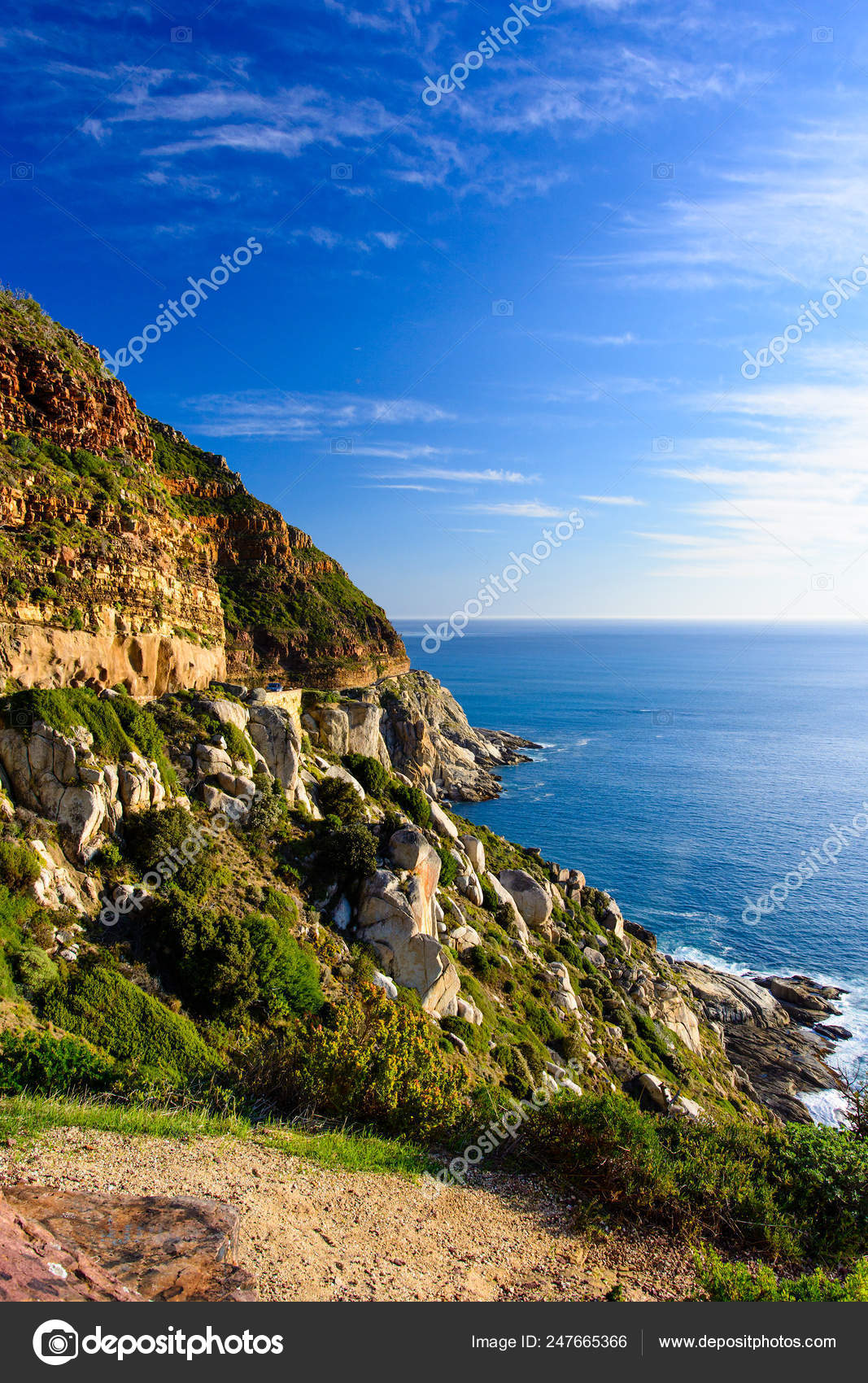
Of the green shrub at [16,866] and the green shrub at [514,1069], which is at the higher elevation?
the green shrub at [16,866]

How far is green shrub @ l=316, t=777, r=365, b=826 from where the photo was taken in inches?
1099

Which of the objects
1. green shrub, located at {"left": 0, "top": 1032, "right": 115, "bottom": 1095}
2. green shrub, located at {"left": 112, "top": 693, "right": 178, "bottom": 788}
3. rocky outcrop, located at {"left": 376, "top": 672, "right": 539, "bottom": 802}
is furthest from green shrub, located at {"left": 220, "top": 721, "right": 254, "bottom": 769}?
rocky outcrop, located at {"left": 376, "top": 672, "right": 539, "bottom": 802}

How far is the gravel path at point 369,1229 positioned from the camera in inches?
352

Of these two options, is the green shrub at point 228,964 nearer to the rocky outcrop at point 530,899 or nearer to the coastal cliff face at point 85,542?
the coastal cliff face at point 85,542

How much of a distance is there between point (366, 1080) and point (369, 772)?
19.7 metres

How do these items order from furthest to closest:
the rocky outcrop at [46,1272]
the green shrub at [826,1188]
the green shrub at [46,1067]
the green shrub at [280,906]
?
the green shrub at [280,906] < the green shrub at [46,1067] < the green shrub at [826,1188] < the rocky outcrop at [46,1272]

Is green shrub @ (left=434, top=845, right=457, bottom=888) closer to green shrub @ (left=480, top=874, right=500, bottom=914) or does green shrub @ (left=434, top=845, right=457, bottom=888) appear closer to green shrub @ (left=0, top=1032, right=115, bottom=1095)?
green shrub @ (left=480, top=874, right=500, bottom=914)

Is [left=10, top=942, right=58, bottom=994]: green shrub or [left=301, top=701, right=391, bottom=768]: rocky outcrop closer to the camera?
[left=10, top=942, right=58, bottom=994]: green shrub

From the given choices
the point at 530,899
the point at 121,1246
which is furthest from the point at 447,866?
the point at 121,1246

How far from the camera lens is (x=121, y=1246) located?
26.5 ft

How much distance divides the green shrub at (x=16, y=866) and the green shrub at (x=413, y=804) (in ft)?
59.3
